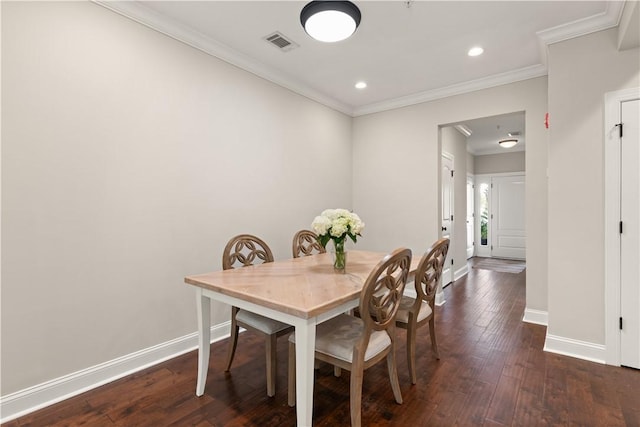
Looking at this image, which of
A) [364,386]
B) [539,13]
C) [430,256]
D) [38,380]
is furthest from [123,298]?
A: [539,13]

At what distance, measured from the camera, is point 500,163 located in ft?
24.6

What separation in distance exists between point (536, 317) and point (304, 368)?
3092 mm

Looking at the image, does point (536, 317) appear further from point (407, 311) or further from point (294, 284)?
point (294, 284)

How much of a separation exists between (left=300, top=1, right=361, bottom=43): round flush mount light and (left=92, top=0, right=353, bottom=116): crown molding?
1.03 meters

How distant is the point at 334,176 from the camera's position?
4434 mm

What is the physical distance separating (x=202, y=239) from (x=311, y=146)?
1.95 m

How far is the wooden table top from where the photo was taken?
149 centimetres

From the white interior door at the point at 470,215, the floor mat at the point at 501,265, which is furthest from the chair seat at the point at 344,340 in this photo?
the white interior door at the point at 470,215

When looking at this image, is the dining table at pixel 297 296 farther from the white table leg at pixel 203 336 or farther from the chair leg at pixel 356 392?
the chair leg at pixel 356 392

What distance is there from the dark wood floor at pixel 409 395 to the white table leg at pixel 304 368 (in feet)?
1.29

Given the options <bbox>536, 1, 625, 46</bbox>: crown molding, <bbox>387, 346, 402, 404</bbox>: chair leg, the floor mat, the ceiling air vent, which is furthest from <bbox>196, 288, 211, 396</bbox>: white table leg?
the floor mat

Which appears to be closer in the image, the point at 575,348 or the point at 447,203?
the point at 575,348

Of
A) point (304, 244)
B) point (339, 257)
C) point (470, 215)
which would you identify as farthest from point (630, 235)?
point (470, 215)

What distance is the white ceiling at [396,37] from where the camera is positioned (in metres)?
2.33
